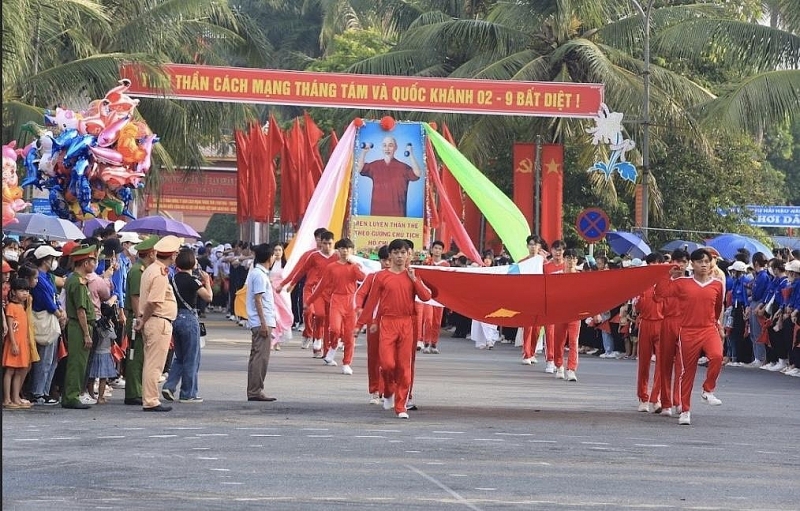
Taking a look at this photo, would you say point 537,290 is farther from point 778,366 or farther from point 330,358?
point 778,366

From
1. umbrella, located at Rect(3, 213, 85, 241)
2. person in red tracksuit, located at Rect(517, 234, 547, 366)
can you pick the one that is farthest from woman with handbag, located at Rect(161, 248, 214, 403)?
person in red tracksuit, located at Rect(517, 234, 547, 366)

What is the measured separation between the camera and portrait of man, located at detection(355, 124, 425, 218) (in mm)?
28281

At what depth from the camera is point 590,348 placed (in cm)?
2758

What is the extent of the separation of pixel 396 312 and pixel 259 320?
5.84 feet

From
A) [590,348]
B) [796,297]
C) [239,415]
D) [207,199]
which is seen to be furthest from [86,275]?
[207,199]

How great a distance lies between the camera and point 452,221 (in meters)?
27.1

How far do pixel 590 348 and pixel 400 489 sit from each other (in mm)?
18109

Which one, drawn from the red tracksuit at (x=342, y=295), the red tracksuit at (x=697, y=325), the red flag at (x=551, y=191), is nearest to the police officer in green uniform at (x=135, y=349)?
the red tracksuit at (x=342, y=295)

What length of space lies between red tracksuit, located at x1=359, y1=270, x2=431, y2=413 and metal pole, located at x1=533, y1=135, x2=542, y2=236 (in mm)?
20062

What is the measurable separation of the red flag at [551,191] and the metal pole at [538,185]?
0.46 ft

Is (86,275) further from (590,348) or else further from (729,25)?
(729,25)

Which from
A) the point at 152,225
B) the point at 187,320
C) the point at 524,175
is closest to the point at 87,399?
the point at 187,320

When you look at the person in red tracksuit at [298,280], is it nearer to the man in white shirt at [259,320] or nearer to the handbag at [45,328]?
the man in white shirt at [259,320]

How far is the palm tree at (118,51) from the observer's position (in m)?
26.3
